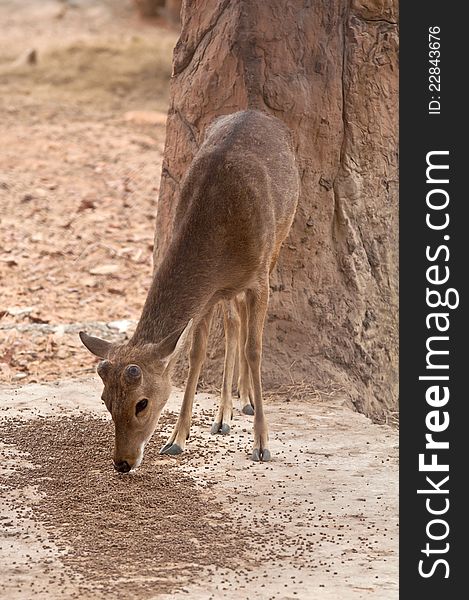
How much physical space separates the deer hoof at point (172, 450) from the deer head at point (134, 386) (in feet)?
2.60

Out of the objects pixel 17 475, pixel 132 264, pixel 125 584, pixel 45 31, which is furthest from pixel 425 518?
pixel 45 31

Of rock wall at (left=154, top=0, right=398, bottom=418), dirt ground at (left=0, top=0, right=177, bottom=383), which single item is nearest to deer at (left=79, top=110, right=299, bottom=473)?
rock wall at (left=154, top=0, right=398, bottom=418)

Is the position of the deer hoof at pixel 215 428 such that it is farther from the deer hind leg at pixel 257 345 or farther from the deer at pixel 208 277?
the deer hind leg at pixel 257 345

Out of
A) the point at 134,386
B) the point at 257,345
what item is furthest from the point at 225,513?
the point at 257,345

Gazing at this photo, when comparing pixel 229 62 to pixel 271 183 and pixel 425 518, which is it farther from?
pixel 425 518

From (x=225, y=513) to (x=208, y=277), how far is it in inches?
63.7

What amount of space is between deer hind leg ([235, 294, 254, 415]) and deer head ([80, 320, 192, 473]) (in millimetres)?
1618

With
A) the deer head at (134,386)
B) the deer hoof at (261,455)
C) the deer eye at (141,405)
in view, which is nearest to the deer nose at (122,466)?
the deer head at (134,386)

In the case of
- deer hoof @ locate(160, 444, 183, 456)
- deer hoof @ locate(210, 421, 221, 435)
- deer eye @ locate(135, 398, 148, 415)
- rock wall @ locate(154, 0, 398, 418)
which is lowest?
deer hoof @ locate(160, 444, 183, 456)

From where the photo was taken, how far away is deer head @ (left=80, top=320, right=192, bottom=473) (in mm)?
6695

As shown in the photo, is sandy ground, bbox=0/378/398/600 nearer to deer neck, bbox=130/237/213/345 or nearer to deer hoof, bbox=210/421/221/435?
deer hoof, bbox=210/421/221/435

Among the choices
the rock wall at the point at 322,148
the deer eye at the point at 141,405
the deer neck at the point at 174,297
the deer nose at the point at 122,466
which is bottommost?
the deer nose at the point at 122,466

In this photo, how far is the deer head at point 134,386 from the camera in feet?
22.0

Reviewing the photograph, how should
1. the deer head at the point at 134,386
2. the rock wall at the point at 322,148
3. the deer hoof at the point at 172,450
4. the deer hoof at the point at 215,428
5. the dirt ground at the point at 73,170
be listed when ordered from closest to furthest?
1. the deer head at the point at 134,386
2. the deer hoof at the point at 172,450
3. the deer hoof at the point at 215,428
4. the rock wall at the point at 322,148
5. the dirt ground at the point at 73,170
